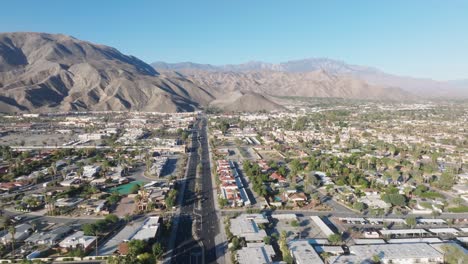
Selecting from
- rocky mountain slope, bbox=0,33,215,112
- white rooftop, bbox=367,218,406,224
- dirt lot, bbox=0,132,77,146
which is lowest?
white rooftop, bbox=367,218,406,224

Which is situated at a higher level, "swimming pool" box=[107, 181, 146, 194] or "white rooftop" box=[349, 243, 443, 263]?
"swimming pool" box=[107, 181, 146, 194]

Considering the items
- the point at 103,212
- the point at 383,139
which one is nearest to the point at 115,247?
the point at 103,212

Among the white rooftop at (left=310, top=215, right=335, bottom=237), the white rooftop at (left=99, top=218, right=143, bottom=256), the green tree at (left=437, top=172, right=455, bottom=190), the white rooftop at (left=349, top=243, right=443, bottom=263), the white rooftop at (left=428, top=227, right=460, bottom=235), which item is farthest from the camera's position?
the green tree at (left=437, top=172, right=455, bottom=190)

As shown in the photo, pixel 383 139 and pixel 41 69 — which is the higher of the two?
pixel 41 69

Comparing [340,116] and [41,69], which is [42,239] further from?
[41,69]

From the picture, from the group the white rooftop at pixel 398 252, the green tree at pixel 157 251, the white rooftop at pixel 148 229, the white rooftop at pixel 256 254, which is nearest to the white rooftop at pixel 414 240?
the white rooftop at pixel 398 252

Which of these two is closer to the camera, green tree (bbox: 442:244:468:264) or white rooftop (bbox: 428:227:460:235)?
green tree (bbox: 442:244:468:264)

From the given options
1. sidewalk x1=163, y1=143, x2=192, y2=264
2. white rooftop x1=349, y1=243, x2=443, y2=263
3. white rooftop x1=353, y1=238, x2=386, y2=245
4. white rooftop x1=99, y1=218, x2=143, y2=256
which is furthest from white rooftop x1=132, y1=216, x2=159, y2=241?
white rooftop x1=353, y1=238, x2=386, y2=245

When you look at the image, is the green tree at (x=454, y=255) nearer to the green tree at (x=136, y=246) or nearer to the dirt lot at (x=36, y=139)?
the green tree at (x=136, y=246)

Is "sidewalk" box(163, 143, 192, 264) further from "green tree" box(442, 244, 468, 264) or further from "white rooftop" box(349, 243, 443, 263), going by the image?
"green tree" box(442, 244, 468, 264)
